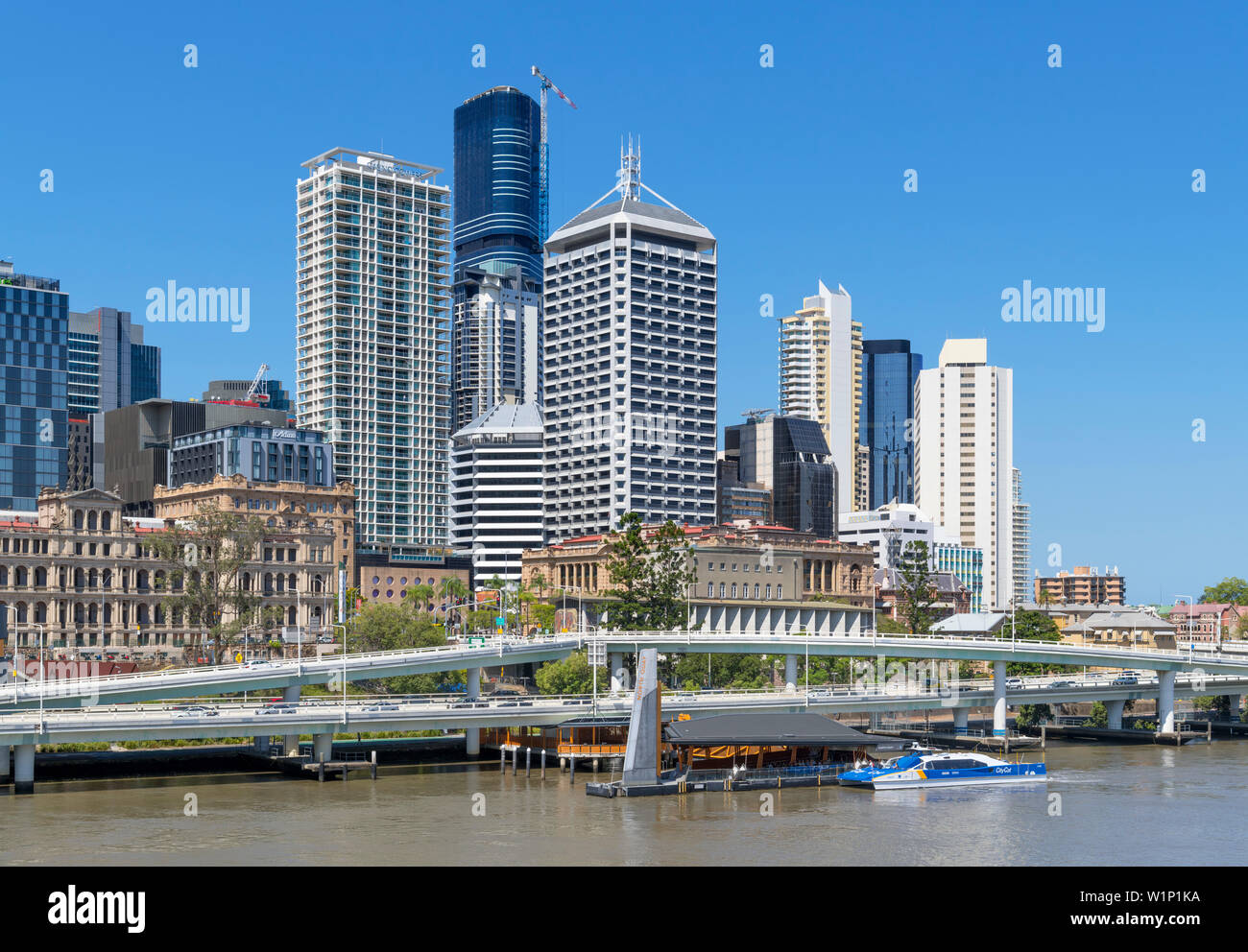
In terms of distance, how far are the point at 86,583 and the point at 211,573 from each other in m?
16.4

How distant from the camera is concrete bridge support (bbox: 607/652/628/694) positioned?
126 metres

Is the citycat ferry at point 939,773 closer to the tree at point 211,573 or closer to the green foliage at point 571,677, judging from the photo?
the green foliage at point 571,677

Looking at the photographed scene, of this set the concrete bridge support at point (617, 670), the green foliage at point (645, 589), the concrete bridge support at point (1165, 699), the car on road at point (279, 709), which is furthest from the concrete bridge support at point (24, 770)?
the concrete bridge support at point (1165, 699)

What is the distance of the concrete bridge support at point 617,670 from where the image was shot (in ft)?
414

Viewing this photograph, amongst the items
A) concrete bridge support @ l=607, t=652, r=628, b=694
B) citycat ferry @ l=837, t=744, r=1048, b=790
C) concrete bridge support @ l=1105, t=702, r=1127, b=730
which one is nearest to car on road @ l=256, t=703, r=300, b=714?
concrete bridge support @ l=607, t=652, r=628, b=694

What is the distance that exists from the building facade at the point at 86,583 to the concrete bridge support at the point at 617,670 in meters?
59.3

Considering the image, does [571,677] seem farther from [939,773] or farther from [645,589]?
[939,773]

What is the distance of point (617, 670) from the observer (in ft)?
424

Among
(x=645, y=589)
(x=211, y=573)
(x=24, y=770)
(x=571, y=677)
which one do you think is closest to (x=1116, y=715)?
(x=645, y=589)

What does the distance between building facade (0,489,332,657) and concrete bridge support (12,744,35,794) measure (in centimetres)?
7971
